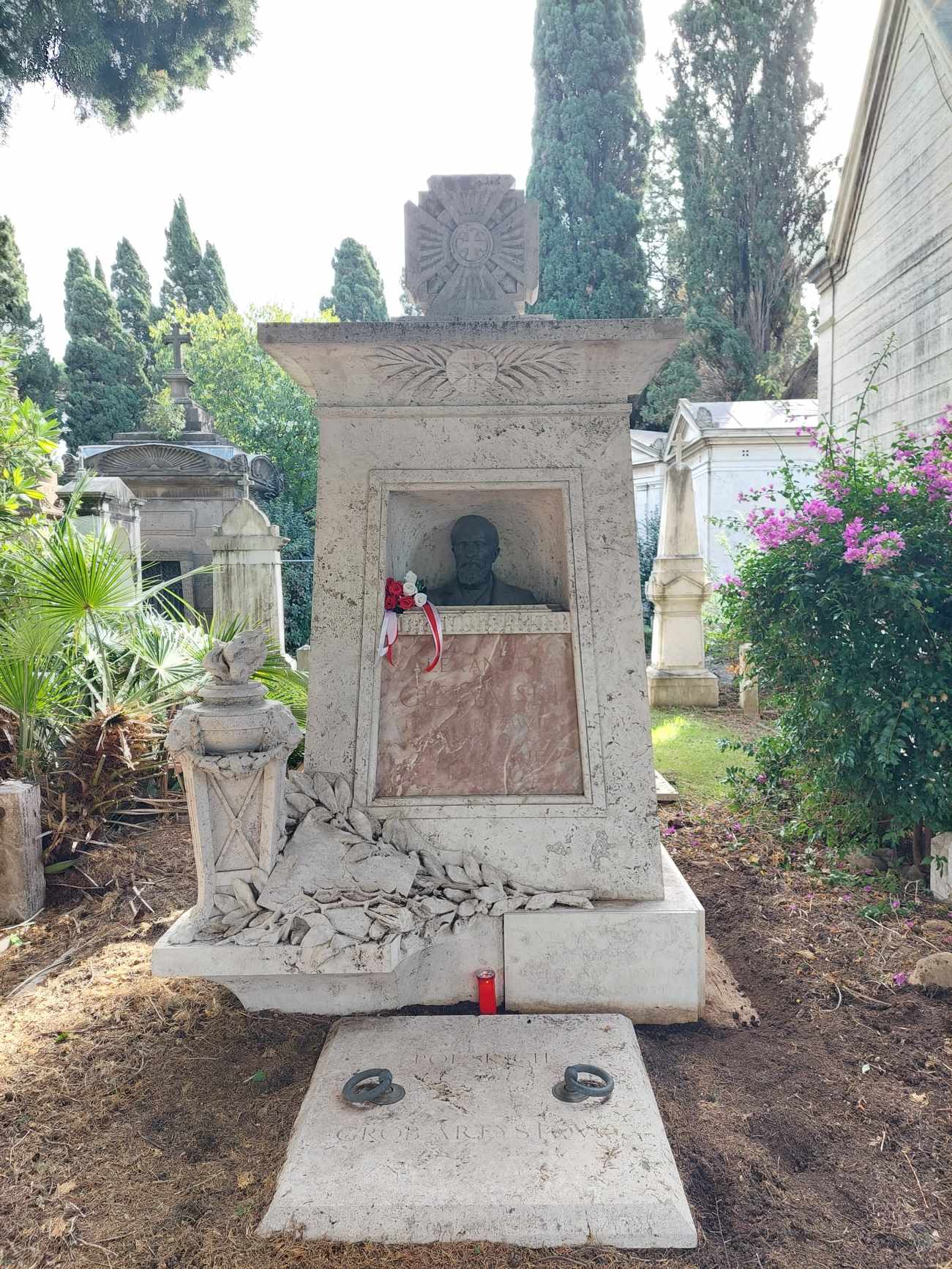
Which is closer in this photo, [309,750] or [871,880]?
[309,750]

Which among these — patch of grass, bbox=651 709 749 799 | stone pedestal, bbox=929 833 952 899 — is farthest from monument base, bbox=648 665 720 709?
stone pedestal, bbox=929 833 952 899

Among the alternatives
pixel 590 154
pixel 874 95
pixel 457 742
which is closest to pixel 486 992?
pixel 457 742

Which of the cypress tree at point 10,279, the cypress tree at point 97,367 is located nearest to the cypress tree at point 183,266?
the cypress tree at point 97,367

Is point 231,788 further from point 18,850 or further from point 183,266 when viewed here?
point 183,266

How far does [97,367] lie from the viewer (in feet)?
77.0

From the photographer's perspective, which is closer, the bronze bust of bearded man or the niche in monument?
the niche in monument

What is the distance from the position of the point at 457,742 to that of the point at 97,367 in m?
24.9

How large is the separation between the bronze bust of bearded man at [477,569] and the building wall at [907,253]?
4.77m

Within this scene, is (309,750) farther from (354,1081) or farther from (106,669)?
(106,669)

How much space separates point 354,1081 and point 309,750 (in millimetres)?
1187

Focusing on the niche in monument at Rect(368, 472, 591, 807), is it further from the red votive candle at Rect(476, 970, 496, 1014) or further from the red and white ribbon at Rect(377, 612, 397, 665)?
the red votive candle at Rect(476, 970, 496, 1014)

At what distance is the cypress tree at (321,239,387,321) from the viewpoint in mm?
29078

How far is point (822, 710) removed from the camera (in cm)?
406

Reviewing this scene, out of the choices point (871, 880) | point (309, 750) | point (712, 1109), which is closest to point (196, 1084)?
point (309, 750)
